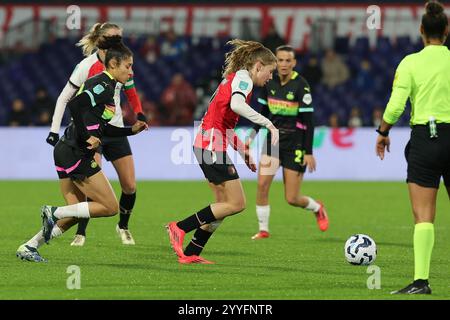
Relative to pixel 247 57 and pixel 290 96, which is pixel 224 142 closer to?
pixel 247 57

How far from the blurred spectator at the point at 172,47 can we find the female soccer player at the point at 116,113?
16339 millimetres

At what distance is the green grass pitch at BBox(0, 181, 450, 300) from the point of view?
7.79 metres

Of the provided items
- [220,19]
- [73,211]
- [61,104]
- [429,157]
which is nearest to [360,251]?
[429,157]

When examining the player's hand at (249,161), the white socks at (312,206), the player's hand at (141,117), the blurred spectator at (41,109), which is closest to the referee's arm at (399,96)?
the player's hand at (249,161)

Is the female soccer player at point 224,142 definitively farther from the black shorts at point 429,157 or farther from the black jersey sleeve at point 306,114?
the black jersey sleeve at point 306,114

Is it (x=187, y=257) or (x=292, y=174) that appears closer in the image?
(x=187, y=257)

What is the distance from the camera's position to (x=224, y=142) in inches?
378

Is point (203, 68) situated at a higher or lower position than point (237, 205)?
lower

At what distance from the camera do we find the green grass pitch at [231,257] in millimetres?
7789

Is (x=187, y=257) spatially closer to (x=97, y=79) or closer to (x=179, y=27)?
(x=97, y=79)

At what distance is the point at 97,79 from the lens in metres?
9.40

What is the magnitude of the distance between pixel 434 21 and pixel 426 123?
29.2 inches
